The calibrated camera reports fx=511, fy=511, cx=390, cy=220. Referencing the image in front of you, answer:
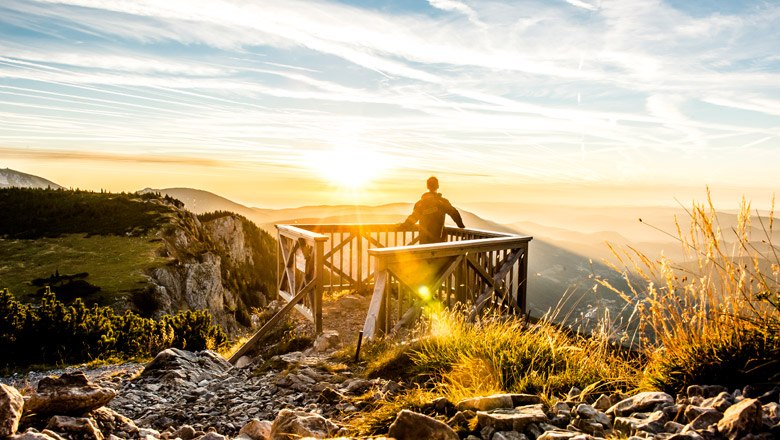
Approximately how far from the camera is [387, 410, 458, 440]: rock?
3574 mm

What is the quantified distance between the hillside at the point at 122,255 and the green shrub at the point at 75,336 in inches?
328

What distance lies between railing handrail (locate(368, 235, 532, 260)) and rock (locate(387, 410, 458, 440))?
14.8 ft

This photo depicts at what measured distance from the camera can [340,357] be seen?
7.54m

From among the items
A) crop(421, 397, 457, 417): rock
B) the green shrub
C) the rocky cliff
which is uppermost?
crop(421, 397, 457, 417): rock

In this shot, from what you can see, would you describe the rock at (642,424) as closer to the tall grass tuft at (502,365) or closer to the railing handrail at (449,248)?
the tall grass tuft at (502,365)

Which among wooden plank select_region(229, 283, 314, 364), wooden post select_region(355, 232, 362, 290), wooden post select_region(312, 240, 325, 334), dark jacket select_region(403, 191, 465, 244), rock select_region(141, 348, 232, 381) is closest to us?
rock select_region(141, 348, 232, 381)

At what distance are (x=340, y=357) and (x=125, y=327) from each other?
8.16 meters

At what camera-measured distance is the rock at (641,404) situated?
3719 millimetres

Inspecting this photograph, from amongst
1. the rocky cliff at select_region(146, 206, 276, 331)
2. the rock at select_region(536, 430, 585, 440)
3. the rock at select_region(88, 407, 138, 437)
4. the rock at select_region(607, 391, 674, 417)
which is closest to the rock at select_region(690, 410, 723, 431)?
the rock at select_region(607, 391, 674, 417)

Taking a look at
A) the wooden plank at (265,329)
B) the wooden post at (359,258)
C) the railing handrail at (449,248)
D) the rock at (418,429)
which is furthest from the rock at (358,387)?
the wooden post at (359,258)

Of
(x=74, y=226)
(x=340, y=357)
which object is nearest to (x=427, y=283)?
(x=340, y=357)

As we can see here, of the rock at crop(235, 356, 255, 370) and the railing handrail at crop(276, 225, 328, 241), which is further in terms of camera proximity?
the railing handrail at crop(276, 225, 328, 241)

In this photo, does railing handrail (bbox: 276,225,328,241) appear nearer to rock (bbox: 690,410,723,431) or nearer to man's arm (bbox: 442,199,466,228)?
man's arm (bbox: 442,199,466,228)

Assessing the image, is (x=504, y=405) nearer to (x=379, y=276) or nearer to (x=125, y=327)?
(x=379, y=276)
